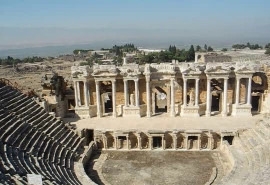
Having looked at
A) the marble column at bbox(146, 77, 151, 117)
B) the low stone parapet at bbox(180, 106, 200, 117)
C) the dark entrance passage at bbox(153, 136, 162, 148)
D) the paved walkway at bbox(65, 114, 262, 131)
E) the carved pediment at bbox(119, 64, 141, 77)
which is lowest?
the dark entrance passage at bbox(153, 136, 162, 148)

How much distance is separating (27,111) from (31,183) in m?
9.97

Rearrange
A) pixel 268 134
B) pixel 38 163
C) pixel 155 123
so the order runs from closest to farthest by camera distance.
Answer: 1. pixel 38 163
2. pixel 268 134
3. pixel 155 123

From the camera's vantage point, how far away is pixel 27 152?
A: 16.5 m

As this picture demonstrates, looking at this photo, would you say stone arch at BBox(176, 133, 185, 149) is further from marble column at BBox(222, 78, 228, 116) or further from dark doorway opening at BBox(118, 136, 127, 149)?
marble column at BBox(222, 78, 228, 116)

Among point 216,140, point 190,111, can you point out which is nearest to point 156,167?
point 216,140

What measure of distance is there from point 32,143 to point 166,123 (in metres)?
10.7

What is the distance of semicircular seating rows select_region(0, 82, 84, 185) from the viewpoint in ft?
45.8

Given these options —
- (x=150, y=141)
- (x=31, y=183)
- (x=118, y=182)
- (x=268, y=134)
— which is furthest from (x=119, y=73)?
(x=31, y=183)

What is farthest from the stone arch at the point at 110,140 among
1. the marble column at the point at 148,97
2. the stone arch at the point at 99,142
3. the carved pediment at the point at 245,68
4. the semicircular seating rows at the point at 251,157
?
the carved pediment at the point at 245,68

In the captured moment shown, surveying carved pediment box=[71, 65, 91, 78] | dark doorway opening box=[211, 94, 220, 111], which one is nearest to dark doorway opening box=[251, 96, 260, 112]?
dark doorway opening box=[211, 94, 220, 111]

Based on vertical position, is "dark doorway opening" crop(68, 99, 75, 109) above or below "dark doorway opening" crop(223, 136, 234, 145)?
above

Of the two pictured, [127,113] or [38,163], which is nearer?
[38,163]

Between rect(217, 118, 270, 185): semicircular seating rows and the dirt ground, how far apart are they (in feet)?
5.75

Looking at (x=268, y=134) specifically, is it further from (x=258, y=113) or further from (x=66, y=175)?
(x=66, y=175)
